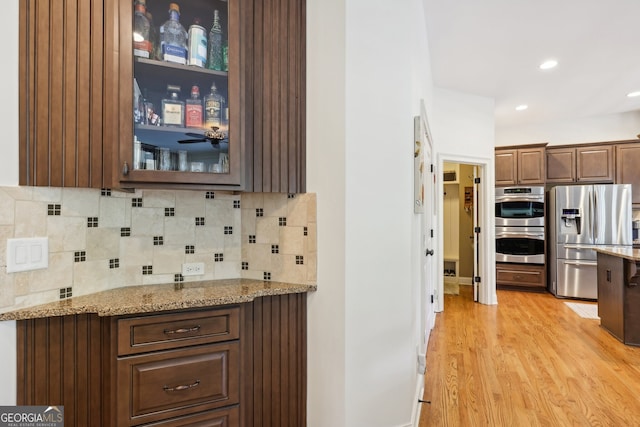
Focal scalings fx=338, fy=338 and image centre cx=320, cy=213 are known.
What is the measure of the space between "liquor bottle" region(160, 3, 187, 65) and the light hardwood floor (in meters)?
2.42

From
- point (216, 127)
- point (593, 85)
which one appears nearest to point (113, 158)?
point (216, 127)

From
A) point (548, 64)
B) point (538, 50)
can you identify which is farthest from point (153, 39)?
point (548, 64)

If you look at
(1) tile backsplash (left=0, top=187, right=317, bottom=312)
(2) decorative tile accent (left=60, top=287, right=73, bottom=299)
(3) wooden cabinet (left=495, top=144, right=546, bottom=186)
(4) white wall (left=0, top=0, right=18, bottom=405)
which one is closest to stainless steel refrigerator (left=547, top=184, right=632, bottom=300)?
(3) wooden cabinet (left=495, top=144, right=546, bottom=186)

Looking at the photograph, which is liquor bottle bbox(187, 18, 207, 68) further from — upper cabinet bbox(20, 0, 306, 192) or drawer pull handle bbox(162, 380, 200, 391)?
drawer pull handle bbox(162, 380, 200, 391)

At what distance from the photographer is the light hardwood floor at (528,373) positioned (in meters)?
2.15

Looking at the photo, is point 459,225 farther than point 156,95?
Yes

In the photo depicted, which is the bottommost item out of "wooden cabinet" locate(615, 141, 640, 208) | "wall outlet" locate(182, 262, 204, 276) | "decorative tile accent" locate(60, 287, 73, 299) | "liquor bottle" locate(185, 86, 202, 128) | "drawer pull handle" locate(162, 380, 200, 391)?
"drawer pull handle" locate(162, 380, 200, 391)

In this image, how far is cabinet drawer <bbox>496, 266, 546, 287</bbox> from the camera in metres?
5.37

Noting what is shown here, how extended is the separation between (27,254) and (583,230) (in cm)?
626

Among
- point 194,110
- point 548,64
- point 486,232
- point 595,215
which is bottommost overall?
point 486,232

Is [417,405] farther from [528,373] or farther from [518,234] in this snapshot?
[518,234]

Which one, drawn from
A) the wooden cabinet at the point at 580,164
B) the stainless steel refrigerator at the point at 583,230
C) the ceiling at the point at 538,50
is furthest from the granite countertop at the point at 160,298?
the wooden cabinet at the point at 580,164

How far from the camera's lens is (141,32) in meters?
1.45

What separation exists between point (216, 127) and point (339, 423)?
60.2 inches
